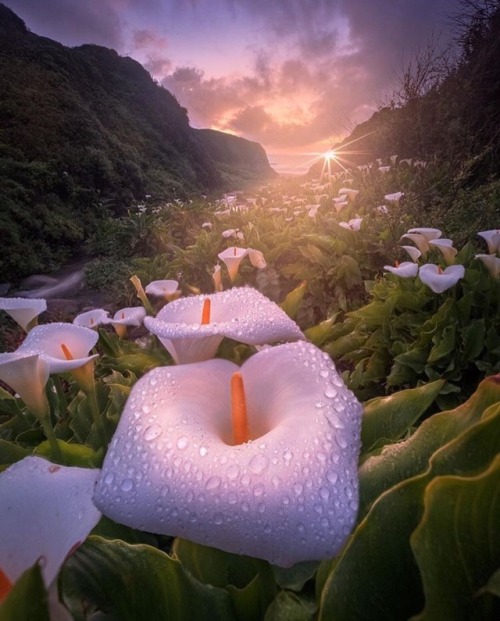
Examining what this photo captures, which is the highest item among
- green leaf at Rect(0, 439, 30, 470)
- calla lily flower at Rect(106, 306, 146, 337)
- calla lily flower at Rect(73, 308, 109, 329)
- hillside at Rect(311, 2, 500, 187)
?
hillside at Rect(311, 2, 500, 187)

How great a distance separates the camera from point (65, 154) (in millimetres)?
16812

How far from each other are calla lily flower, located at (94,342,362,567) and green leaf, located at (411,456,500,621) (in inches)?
3.1

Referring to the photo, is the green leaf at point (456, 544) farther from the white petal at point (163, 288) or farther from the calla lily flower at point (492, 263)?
the calla lily flower at point (492, 263)

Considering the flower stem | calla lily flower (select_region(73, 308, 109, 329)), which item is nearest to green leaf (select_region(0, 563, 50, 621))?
the flower stem

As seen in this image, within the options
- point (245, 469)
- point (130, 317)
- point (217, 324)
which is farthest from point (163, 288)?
point (245, 469)

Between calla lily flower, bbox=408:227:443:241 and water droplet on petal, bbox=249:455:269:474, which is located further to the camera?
calla lily flower, bbox=408:227:443:241

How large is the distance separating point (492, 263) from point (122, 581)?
7.12 feet

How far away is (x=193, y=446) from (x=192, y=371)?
0.18 metres

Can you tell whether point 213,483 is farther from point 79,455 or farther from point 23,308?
point 23,308

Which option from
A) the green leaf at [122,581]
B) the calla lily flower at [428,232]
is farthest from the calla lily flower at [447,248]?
the green leaf at [122,581]

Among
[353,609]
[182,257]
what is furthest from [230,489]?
[182,257]

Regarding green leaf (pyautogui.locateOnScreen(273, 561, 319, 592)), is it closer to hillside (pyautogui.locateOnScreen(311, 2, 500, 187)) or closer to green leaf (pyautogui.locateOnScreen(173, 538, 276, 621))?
green leaf (pyautogui.locateOnScreen(173, 538, 276, 621))

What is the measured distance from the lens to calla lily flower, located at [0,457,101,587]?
465 millimetres

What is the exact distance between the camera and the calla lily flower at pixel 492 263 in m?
2.10
